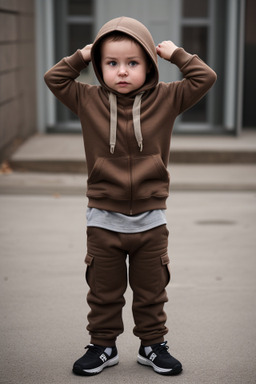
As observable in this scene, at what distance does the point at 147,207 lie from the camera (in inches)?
116

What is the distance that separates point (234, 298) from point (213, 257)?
86 centimetres

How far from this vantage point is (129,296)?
4102 millimetres

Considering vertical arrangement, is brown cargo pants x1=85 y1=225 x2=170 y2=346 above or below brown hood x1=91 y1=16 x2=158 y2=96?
below

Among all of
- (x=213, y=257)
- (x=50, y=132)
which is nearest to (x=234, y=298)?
(x=213, y=257)

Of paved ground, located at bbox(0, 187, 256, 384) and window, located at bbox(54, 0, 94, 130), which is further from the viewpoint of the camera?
window, located at bbox(54, 0, 94, 130)

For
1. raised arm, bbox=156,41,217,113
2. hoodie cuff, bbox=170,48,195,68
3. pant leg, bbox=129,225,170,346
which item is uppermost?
hoodie cuff, bbox=170,48,195,68

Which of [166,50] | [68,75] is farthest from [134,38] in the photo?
[68,75]

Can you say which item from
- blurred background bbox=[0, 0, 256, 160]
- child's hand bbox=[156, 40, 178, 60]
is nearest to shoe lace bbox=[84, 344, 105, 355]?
child's hand bbox=[156, 40, 178, 60]

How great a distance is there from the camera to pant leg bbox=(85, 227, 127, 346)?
2938 millimetres

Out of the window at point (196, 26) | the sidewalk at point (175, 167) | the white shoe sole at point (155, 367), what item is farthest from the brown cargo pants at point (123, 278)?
the window at point (196, 26)

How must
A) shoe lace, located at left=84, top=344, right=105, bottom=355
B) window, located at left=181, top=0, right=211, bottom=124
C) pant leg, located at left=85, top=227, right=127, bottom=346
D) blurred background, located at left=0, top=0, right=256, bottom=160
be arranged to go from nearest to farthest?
pant leg, located at left=85, top=227, right=127, bottom=346
shoe lace, located at left=84, top=344, right=105, bottom=355
blurred background, located at left=0, top=0, right=256, bottom=160
window, located at left=181, top=0, right=211, bottom=124

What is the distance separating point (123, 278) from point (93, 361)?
0.40 metres

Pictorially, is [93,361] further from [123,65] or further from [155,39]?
[155,39]

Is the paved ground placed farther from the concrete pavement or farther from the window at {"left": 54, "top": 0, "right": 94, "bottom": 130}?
the window at {"left": 54, "top": 0, "right": 94, "bottom": 130}
